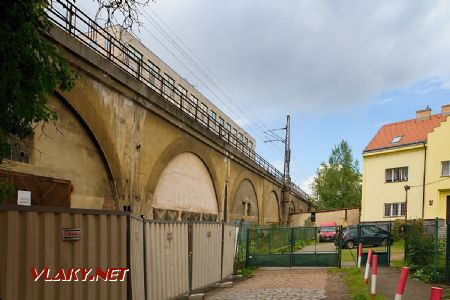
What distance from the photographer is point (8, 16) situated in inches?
168

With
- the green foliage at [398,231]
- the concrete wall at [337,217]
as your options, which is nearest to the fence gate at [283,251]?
the green foliage at [398,231]

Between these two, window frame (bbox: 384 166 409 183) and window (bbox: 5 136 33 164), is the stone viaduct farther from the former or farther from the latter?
window frame (bbox: 384 166 409 183)

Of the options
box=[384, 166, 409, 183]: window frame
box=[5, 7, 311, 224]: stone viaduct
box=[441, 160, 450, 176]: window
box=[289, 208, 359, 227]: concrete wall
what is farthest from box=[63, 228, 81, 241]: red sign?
box=[289, 208, 359, 227]: concrete wall

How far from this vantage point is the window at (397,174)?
33.9m

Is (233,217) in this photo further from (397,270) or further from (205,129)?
(397,270)

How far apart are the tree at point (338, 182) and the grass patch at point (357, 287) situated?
5832 cm

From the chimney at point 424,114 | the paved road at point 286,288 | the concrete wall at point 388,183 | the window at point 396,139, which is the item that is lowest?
the paved road at point 286,288

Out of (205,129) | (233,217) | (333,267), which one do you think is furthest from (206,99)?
(333,267)

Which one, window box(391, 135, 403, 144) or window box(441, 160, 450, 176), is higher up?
window box(391, 135, 403, 144)

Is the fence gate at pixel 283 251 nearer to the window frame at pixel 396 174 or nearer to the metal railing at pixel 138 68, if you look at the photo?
the metal railing at pixel 138 68

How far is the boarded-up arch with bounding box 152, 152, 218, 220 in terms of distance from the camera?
18531mm

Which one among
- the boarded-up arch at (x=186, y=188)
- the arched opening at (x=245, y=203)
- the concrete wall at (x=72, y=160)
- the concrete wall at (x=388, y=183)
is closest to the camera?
the concrete wall at (x=72, y=160)

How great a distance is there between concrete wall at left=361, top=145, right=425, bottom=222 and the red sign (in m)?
30.4

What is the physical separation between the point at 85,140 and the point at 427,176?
1038 inches
